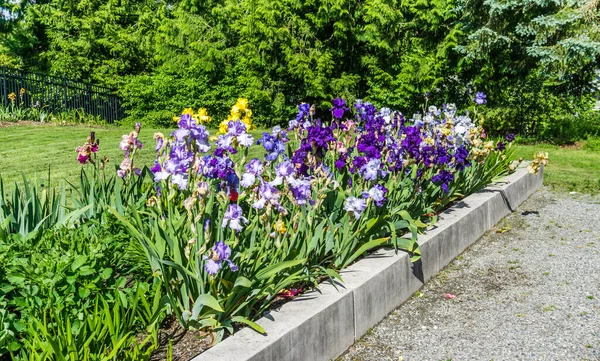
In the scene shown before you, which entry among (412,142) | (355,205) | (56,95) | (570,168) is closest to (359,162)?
(355,205)

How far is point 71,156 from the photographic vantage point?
25.8ft

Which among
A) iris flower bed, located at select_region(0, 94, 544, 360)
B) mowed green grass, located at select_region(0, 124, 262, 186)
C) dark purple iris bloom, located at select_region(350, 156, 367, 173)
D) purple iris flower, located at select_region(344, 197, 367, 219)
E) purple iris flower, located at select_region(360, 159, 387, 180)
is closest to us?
iris flower bed, located at select_region(0, 94, 544, 360)

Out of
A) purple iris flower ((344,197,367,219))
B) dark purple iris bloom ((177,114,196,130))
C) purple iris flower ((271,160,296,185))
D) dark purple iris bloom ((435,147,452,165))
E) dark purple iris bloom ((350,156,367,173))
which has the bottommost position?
purple iris flower ((344,197,367,219))

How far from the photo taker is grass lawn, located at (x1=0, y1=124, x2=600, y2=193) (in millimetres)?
7004

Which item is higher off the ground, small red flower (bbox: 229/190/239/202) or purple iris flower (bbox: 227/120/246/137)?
purple iris flower (bbox: 227/120/246/137)

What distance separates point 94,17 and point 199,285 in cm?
1747

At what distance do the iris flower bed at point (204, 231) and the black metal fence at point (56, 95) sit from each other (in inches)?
417

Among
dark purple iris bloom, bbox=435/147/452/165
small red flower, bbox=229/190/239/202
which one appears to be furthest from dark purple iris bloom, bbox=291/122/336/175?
dark purple iris bloom, bbox=435/147/452/165

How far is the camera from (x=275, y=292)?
2.90 metres

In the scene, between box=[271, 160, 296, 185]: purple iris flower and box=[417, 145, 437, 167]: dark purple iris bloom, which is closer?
box=[271, 160, 296, 185]: purple iris flower

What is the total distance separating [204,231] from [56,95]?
503 inches

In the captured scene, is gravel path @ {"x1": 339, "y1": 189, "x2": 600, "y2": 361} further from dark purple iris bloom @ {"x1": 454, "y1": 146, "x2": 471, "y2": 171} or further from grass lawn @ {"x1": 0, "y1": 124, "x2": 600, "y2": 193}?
grass lawn @ {"x1": 0, "y1": 124, "x2": 600, "y2": 193}

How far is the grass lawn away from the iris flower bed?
3.39 metres

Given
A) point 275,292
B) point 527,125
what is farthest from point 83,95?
point 275,292
